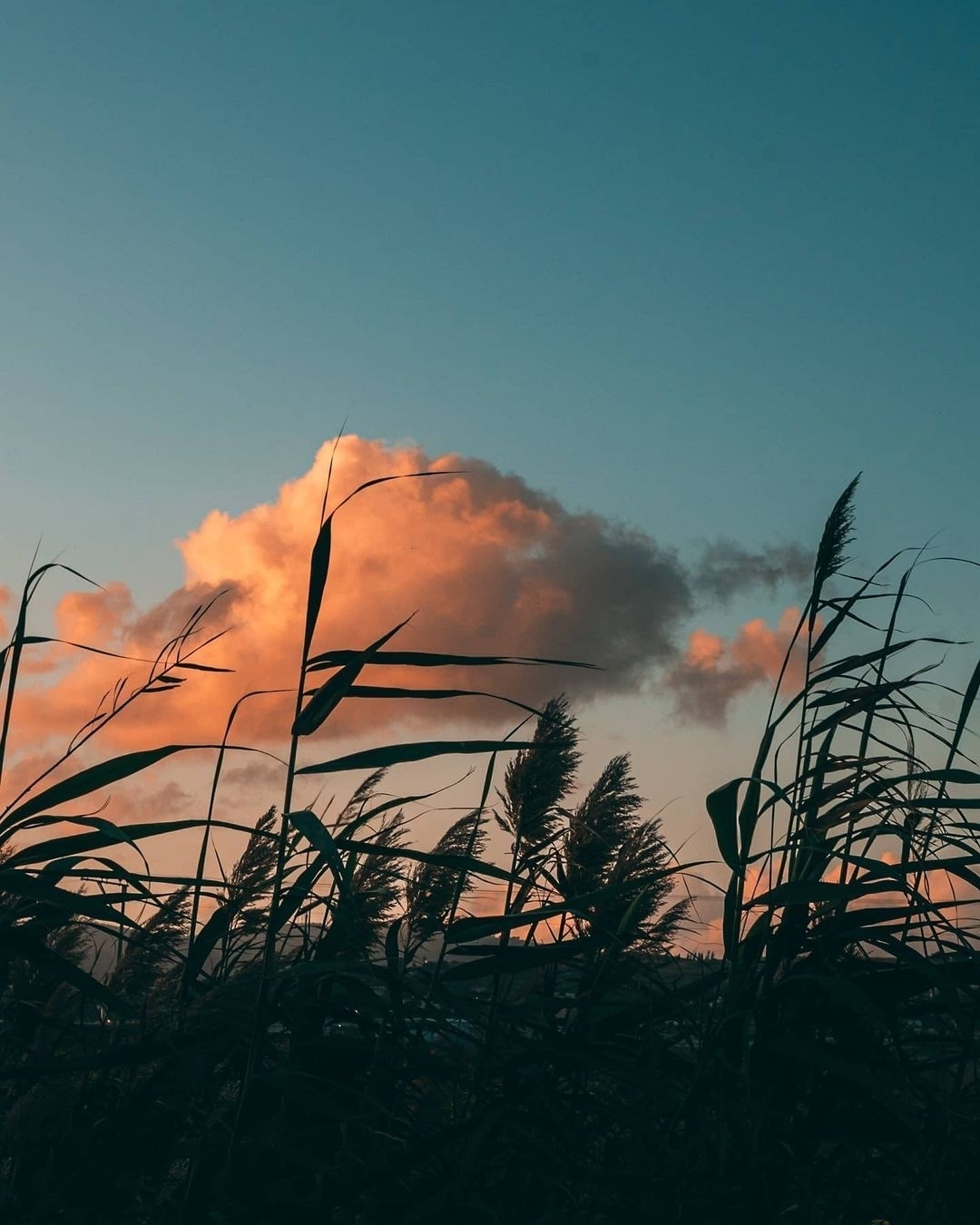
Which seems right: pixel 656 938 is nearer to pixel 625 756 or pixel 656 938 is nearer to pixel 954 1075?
pixel 954 1075

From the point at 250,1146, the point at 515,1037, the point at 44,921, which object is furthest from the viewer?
the point at 44,921

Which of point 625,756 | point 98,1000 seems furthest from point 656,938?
point 625,756

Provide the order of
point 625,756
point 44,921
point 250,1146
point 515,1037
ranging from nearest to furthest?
point 250,1146
point 515,1037
point 44,921
point 625,756

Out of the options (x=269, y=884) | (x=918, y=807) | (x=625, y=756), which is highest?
(x=625, y=756)

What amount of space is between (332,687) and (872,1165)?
1041 mm

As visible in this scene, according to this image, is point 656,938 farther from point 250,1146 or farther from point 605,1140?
point 250,1146

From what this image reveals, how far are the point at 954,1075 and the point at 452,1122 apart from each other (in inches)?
28.6

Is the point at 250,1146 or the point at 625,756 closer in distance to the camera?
the point at 250,1146

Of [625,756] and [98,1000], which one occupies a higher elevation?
[625,756]

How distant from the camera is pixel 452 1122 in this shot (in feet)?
5.85

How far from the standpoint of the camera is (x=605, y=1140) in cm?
175

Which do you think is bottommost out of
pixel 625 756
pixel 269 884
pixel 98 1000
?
pixel 98 1000

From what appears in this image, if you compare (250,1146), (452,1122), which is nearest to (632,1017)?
(452,1122)

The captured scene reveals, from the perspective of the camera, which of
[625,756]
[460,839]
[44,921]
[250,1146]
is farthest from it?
[625,756]
